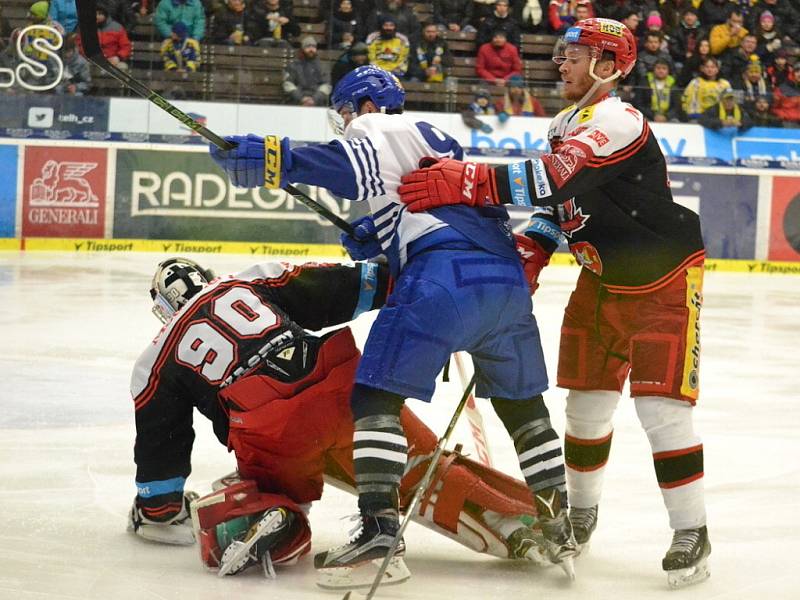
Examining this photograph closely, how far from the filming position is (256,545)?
271 centimetres

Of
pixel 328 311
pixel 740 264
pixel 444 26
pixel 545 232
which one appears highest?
pixel 444 26

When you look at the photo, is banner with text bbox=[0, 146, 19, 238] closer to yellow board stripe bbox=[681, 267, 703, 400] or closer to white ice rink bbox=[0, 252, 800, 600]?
white ice rink bbox=[0, 252, 800, 600]

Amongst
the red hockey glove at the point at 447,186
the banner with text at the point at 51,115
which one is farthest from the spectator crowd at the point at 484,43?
the red hockey glove at the point at 447,186

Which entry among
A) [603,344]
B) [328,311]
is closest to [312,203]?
[328,311]

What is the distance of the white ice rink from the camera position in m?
2.72

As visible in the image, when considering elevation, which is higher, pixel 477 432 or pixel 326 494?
pixel 477 432

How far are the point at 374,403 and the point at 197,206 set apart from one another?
7.98 metres

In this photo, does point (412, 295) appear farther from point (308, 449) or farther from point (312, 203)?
point (312, 203)

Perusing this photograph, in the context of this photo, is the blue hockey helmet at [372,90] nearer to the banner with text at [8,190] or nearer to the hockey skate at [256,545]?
the hockey skate at [256,545]

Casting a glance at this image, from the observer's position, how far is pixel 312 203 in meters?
3.25

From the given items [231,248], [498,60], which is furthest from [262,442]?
[498,60]

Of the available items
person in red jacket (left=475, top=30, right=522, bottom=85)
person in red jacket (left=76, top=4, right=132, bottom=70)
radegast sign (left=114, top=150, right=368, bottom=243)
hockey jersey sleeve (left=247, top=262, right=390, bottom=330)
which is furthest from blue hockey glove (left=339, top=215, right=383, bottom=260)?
person in red jacket (left=475, top=30, right=522, bottom=85)

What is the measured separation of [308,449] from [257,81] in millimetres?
7972

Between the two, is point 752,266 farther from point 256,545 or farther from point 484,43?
point 256,545
